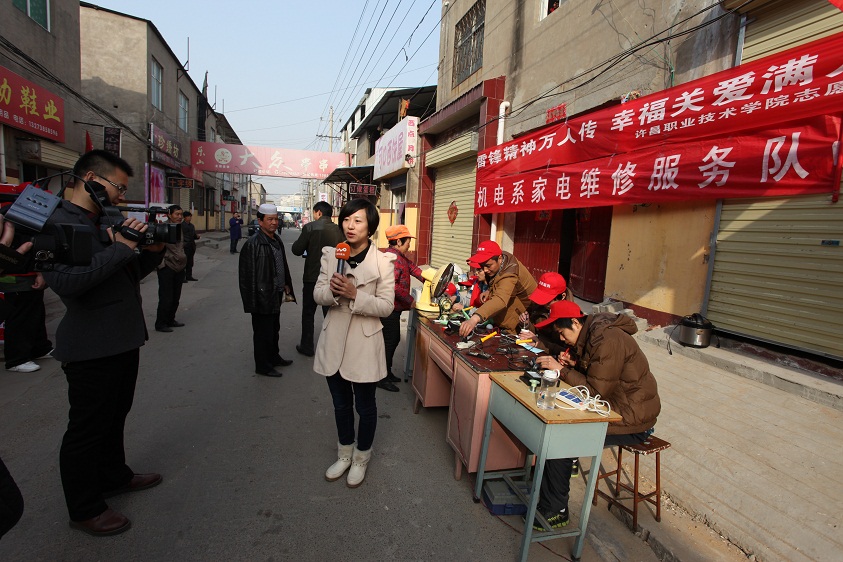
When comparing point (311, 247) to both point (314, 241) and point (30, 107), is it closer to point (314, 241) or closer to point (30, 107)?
point (314, 241)

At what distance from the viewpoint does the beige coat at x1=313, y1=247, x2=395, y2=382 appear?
2697 mm

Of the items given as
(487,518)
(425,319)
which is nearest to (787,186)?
(425,319)

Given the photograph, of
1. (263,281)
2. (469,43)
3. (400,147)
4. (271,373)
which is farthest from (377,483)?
(400,147)

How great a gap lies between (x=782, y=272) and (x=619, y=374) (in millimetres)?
3058

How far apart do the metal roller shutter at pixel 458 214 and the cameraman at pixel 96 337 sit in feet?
28.6

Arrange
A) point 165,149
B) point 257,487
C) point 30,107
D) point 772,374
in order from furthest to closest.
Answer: point 165,149, point 30,107, point 772,374, point 257,487

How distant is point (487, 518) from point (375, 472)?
2.77ft

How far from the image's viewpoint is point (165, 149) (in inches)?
720

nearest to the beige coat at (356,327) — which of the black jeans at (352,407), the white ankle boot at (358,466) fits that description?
the black jeans at (352,407)

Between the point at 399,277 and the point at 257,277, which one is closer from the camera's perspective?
the point at 399,277

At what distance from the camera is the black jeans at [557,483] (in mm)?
2494

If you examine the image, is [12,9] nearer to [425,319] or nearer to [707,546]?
[425,319]

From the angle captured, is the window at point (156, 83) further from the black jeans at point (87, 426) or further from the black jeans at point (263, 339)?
the black jeans at point (87, 426)

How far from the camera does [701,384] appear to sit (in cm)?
409
